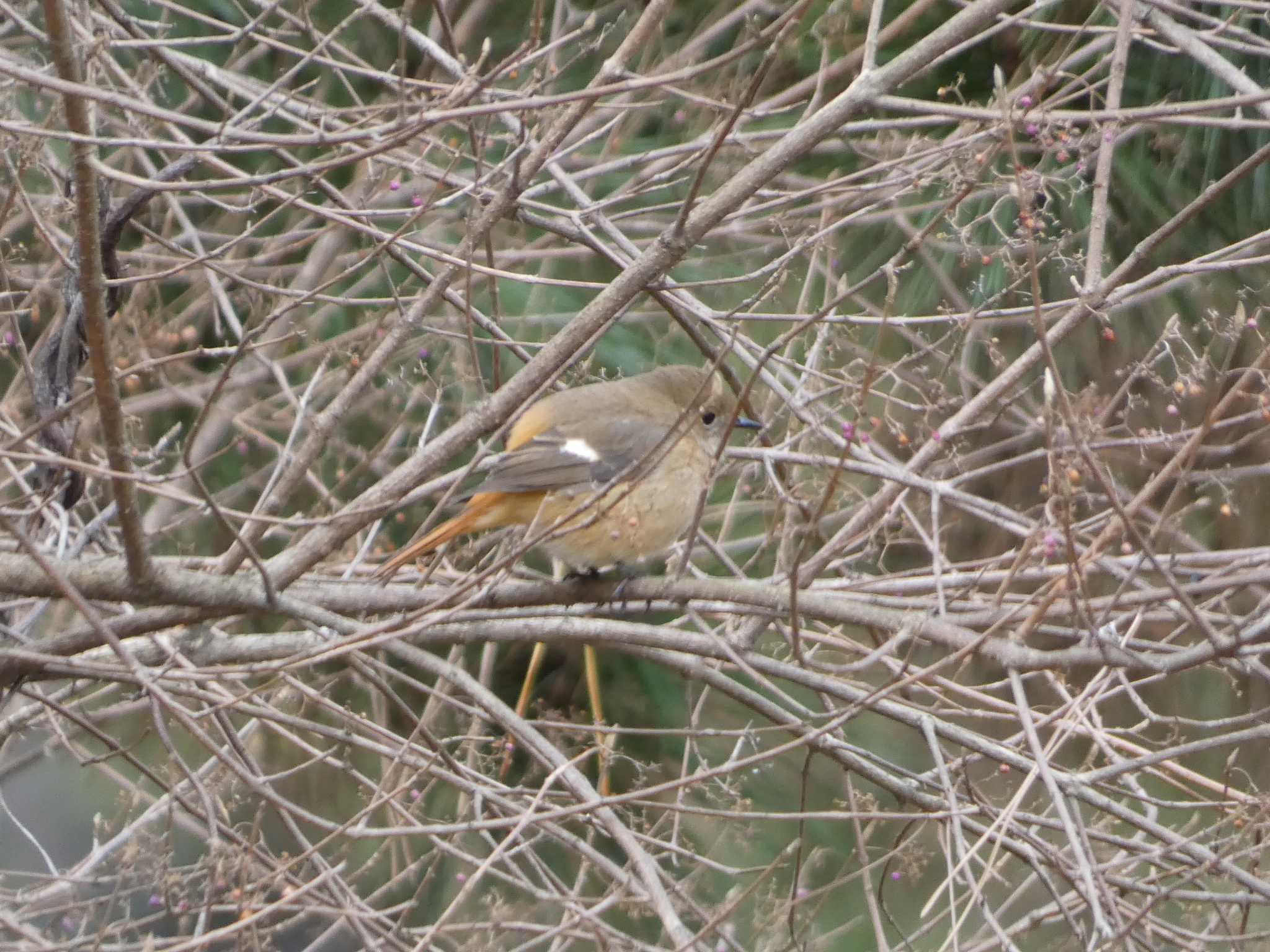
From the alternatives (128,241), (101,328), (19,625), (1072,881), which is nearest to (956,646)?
(1072,881)

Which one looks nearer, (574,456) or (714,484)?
(714,484)

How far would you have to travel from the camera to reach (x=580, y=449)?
4.75 metres

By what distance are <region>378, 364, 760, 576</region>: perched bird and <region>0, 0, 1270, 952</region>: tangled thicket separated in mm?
125

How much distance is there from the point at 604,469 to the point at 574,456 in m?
0.12

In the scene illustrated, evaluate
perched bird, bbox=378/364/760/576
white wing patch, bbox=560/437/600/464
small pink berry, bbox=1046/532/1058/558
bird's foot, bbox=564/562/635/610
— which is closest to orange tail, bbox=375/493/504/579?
perched bird, bbox=378/364/760/576

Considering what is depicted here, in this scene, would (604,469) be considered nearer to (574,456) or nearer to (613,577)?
(574,456)

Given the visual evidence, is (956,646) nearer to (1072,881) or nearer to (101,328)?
(1072,881)

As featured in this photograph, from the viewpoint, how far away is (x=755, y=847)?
4820mm

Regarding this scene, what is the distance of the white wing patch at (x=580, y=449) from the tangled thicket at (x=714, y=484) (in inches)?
15.2

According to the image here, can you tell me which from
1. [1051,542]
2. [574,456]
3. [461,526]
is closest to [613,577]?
[461,526]

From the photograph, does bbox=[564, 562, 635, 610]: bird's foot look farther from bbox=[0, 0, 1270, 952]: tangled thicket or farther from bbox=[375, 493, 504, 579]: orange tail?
bbox=[375, 493, 504, 579]: orange tail

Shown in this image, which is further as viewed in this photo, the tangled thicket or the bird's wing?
the bird's wing

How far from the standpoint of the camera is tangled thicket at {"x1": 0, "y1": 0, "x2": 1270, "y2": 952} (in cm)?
294

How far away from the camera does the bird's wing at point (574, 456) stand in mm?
4309
